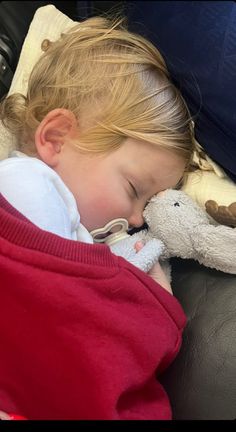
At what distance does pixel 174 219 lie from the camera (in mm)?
1019

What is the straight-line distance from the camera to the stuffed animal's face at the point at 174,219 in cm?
101

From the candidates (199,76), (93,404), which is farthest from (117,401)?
(199,76)

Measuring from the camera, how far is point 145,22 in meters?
1.22

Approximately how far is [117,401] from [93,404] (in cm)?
3

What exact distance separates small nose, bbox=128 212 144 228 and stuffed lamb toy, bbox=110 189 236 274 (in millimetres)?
12

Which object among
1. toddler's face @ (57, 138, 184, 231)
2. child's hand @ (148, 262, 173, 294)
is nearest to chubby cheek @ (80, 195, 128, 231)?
toddler's face @ (57, 138, 184, 231)

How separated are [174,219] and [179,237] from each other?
30mm

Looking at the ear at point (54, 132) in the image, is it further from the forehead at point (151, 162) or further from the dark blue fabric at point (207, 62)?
the dark blue fabric at point (207, 62)

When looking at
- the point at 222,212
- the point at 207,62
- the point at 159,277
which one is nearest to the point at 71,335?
the point at 159,277

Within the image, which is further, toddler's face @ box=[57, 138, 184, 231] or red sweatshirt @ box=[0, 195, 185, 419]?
toddler's face @ box=[57, 138, 184, 231]

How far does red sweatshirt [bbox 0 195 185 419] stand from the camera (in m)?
0.78

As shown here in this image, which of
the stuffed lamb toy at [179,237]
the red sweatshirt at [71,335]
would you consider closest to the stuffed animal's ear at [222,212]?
the stuffed lamb toy at [179,237]

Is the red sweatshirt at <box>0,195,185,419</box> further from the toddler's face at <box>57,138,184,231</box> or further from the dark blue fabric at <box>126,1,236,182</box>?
the dark blue fabric at <box>126,1,236,182</box>

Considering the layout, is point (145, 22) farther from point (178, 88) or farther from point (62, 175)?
point (62, 175)
